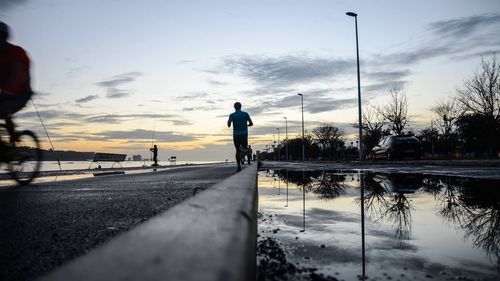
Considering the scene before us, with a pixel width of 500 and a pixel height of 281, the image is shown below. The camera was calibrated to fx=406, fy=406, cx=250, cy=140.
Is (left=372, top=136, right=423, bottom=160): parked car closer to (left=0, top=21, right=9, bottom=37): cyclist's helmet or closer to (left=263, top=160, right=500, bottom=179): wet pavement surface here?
(left=263, top=160, right=500, bottom=179): wet pavement surface

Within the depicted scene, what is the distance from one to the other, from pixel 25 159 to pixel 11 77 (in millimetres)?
1548

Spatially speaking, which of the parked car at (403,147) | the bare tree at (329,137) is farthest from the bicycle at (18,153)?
the bare tree at (329,137)

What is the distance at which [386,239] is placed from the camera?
294 cm

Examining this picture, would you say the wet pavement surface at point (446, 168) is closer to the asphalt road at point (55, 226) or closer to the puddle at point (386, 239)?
the puddle at point (386, 239)

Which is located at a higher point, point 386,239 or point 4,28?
point 4,28

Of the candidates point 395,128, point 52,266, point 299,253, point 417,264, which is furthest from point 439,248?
point 395,128

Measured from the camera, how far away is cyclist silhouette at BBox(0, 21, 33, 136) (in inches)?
242

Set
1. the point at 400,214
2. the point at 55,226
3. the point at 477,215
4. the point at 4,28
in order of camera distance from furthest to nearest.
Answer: the point at 4,28, the point at 400,214, the point at 477,215, the point at 55,226

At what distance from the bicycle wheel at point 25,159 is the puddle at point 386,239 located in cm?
443

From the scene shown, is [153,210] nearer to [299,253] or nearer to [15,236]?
[15,236]

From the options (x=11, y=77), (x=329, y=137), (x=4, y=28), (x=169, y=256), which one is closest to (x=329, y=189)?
(x=11, y=77)

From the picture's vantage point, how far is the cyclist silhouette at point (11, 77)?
20.2ft

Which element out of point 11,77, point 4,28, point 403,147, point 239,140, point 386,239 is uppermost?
point 4,28

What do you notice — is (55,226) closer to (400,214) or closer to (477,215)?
(400,214)
